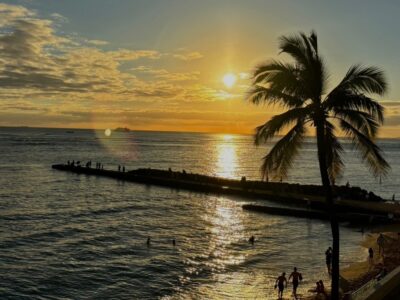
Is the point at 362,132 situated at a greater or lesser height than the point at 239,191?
greater

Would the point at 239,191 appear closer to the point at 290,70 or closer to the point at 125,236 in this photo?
the point at 125,236

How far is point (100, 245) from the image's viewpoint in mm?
33906

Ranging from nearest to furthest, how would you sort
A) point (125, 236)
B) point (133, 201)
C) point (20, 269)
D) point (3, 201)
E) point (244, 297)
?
point (244, 297), point (20, 269), point (125, 236), point (3, 201), point (133, 201)

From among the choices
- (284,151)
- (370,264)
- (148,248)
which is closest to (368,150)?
(284,151)

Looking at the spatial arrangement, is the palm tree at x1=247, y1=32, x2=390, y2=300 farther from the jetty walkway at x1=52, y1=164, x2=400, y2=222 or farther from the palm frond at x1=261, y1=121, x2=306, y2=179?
the jetty walkway at x1=52, y1=164, x2=400, y2=222

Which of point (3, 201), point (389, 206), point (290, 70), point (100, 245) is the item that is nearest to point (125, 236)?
point (100, 245)

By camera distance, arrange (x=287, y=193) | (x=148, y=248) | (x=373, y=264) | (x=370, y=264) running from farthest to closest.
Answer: (x=287, y=193) → (x=148, y=248) → (x=370, y=264) → (x=373, y=264)

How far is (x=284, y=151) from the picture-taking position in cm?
1356

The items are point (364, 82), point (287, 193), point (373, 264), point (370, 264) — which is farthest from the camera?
point (287, 193)

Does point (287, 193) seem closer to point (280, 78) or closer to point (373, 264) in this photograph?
point (373, 264)

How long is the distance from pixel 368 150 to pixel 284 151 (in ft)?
7.98

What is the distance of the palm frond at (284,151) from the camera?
13.5 m

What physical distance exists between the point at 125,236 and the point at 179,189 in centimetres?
3296

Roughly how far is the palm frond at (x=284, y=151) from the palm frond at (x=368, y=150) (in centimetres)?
136
